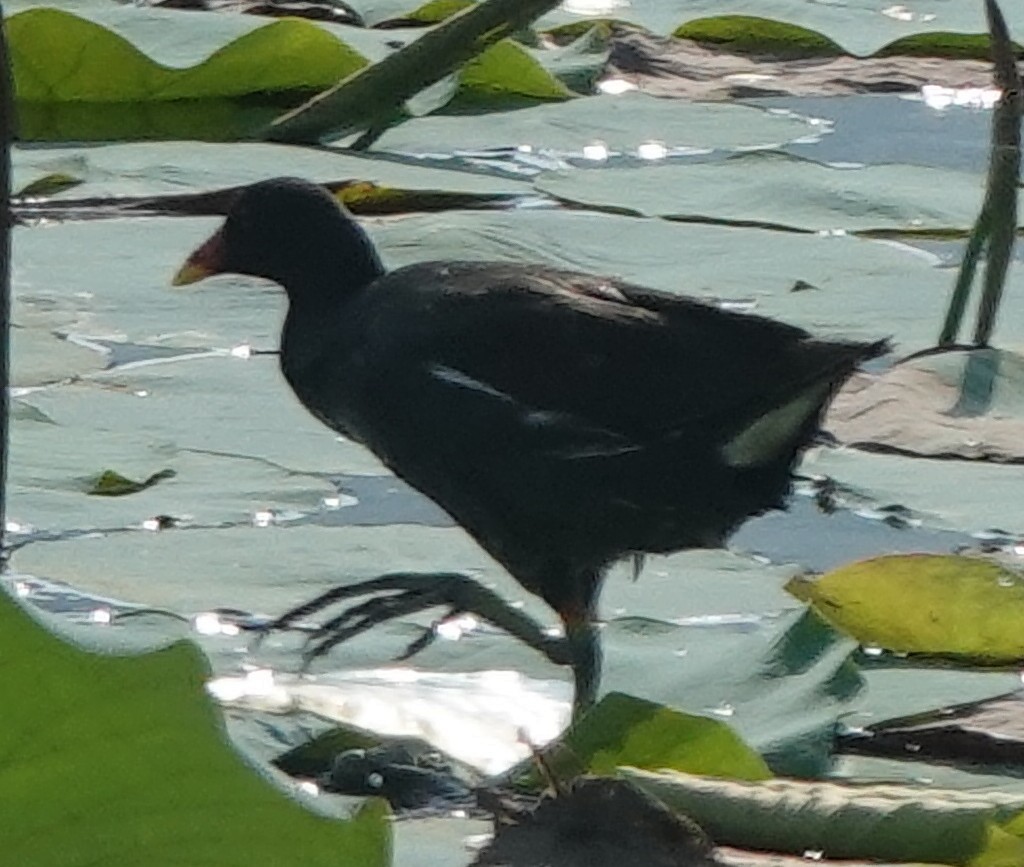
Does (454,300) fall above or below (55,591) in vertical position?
above

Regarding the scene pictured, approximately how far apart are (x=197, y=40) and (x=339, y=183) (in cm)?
55

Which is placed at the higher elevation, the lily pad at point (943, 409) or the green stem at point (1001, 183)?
the green stem at point (1001, 183)

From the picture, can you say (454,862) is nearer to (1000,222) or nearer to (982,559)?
(982,559)

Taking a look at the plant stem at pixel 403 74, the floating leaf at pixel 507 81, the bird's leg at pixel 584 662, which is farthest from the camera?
the floating leaf at pixel 507 81

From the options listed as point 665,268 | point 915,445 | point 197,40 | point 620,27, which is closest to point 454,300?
point 915,445

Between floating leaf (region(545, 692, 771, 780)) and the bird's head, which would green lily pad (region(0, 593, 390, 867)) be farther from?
the bird's head

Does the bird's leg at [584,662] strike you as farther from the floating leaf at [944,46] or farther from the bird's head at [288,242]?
the floating leaf at [944,46]

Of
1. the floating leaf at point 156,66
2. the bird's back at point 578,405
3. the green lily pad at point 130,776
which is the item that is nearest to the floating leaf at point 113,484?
the bird's back at point 578,405

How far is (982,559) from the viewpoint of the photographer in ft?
6.84

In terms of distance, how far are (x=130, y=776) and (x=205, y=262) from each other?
6.18 ft

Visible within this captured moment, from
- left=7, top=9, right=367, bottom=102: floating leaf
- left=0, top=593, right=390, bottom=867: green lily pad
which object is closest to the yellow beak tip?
Result: left=7, top=9, right=367, bottom=102: floating leaf

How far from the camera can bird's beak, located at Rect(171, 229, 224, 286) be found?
9.07 ft

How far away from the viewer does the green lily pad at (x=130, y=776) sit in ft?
2.97

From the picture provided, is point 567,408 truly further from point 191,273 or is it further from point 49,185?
point 49,185
